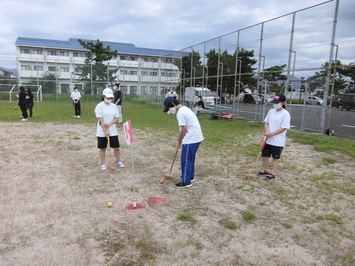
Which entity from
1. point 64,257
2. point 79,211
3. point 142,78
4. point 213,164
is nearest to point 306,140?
point 213,164

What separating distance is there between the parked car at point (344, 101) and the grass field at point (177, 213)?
3335 millimetres

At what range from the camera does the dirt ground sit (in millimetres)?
2972

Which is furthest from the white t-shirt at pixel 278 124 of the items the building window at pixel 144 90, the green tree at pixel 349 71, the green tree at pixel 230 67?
the building window at pixel 144 90

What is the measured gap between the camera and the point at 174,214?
389cm

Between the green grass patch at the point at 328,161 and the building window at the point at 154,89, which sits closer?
the green grass patch at the point at 328,161

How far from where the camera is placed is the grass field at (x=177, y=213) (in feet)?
9.77

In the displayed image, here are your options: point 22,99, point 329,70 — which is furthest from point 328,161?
point 22,99

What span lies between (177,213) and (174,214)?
0.06m

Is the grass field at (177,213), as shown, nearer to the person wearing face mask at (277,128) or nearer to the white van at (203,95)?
the person wearing face mask at (277,128)

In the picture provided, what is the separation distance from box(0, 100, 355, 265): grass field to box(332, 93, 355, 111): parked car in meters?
3.33

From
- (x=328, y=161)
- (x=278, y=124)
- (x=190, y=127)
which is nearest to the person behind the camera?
(x=190, y=127)

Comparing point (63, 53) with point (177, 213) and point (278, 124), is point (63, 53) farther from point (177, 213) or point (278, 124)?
point (177, 213)

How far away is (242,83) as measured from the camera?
15328 millimetres

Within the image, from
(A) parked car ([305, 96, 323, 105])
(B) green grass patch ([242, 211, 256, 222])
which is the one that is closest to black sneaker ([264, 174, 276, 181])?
(B) green grass patch ([242, 211, 256, 222])
